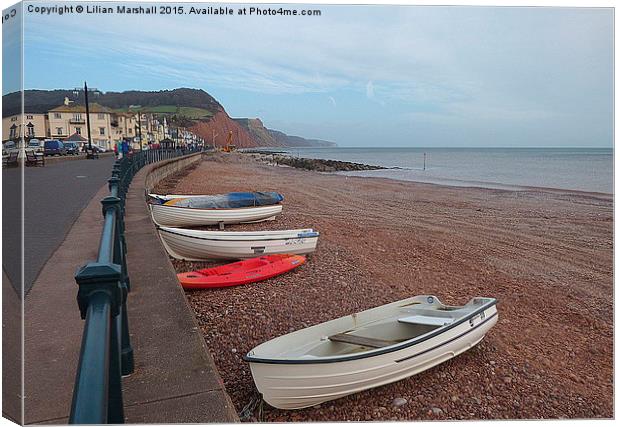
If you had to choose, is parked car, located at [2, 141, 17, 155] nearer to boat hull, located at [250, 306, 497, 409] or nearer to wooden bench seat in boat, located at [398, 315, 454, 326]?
boat hull, located at [250, 306, 497, 409]

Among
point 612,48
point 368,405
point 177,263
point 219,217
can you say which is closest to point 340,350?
point 368,405

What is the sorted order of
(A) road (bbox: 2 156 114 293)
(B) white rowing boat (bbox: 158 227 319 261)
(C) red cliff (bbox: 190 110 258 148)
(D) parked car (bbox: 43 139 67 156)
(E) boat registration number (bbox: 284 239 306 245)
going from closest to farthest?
(A) road (bbox: 2 156 114 293), (C) red cliff (bbox: 190 110 258 148), (D) parked car (bbox: 43 139 67 156), (B) white rowing boat (bbox: 158 227 319 261), (E) boat registration number (bbox: 284 239 306 245)

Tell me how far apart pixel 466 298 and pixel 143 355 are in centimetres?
307

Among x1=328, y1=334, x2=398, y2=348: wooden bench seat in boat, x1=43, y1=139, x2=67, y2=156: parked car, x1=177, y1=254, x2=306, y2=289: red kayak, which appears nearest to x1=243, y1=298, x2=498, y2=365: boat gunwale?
x1=328, y1=334, x2=398, y2=348: wooden bench seat in boat

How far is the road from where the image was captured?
9.04 feet

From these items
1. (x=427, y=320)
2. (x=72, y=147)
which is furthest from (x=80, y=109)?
(x=72, y=147)

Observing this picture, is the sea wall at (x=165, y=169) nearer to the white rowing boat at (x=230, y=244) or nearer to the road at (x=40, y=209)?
the road at (x=40, y=209)

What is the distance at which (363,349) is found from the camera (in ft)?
11.6

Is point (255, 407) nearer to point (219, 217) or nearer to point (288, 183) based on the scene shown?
point (219, 217)

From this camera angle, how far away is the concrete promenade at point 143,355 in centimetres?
240

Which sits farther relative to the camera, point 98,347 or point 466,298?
point 466,298

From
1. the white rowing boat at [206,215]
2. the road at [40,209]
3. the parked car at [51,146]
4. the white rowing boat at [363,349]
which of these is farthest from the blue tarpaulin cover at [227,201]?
the white rowing boat at [363,349]

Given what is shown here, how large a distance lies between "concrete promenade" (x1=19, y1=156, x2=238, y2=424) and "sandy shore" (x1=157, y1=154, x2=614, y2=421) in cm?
66

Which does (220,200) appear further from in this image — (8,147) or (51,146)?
(8,147)
